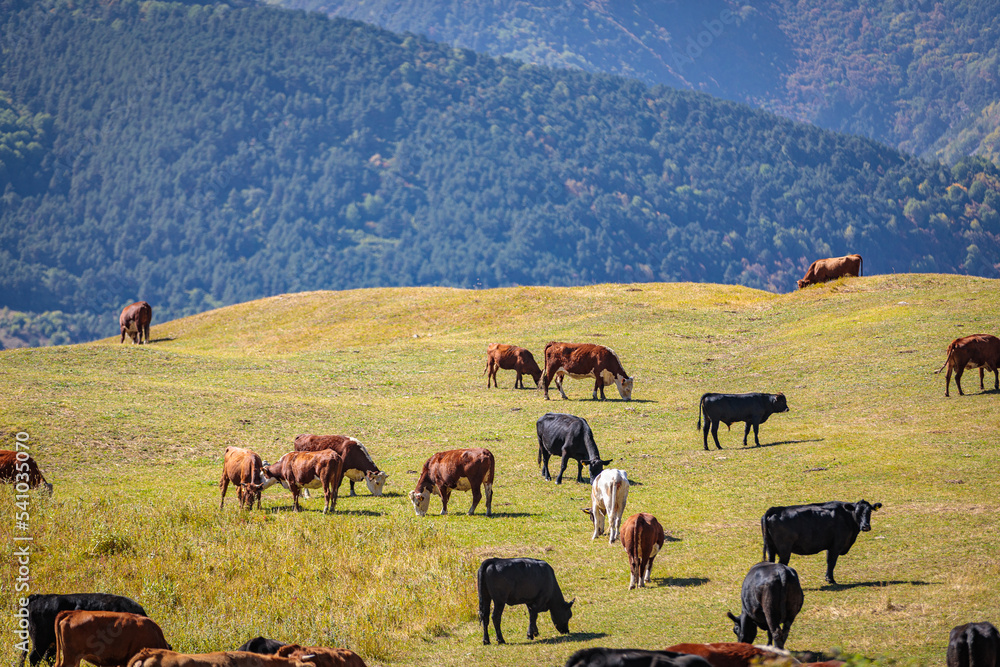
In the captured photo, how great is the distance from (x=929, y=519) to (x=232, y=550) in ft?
53.4

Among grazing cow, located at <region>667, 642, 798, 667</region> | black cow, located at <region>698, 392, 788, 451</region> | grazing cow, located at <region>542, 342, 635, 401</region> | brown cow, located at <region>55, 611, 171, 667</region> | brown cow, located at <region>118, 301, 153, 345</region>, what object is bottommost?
brown cow, located at <region>55, 611, 171, 667</region>

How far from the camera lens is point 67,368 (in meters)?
49.8

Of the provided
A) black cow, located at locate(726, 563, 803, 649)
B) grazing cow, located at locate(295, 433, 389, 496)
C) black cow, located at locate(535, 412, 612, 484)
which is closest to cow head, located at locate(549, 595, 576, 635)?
black cow, located at locate(726, 563, 803, 649)

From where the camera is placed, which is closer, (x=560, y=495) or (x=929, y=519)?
(x=929, y=519)

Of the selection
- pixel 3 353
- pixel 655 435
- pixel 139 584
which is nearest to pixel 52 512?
pixel 139 584

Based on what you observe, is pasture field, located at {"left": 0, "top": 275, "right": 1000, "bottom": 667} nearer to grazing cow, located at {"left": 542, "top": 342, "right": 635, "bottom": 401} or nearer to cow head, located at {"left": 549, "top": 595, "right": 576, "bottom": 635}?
cow head, located at {"left": 549, "top": 595, "right": 576, "bottom": 635}

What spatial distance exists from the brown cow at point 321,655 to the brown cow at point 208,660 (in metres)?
0.32

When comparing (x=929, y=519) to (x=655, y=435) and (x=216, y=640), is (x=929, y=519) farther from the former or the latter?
(x=216, y=640)

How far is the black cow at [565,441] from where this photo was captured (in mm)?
29406

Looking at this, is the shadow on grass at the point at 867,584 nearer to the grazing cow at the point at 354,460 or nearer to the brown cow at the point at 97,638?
the brown cow at the point at 97,638

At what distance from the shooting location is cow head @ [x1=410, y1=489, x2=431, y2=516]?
25812 millimetres

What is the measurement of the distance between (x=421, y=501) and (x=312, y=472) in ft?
10.2

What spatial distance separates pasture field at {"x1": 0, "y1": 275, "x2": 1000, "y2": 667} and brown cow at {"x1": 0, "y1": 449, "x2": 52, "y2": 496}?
1.11 metres

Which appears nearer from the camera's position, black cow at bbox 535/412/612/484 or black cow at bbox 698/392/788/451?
black cow at bbox 535/412/612/484
